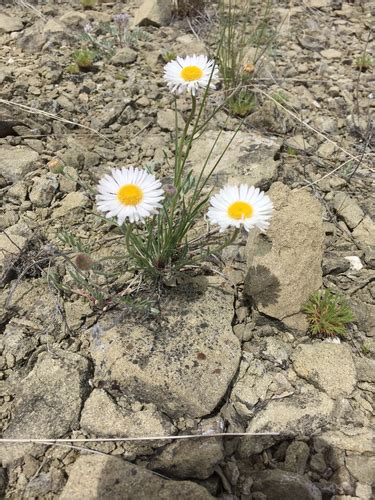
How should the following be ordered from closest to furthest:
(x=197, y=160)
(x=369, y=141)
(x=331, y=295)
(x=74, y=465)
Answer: (x=74, y=465) < (x=331, y=295) < (x=197, y=160) < (x=369, y=141)

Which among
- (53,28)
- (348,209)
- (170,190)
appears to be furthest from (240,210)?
(53,28)

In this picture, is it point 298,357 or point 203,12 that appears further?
point 203,12

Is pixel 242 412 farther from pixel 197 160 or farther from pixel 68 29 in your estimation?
pixel 68 29

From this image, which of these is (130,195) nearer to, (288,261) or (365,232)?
(288,261)


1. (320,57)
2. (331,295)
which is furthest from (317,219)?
(320,57)

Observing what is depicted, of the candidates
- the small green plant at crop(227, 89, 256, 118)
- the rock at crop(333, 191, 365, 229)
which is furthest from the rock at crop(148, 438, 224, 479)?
the small green plant at crop(227, 89, 256, 118)

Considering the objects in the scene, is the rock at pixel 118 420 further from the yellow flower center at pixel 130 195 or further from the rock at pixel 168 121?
the rock at pixel 168 121

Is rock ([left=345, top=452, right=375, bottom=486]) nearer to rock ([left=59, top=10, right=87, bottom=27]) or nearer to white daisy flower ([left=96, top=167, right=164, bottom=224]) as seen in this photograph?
white daisy flower ([left=96, top=167, right=164, bottom=224])

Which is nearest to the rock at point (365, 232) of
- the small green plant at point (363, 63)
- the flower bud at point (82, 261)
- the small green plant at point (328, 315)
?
the small green plant at point (328, 315)
